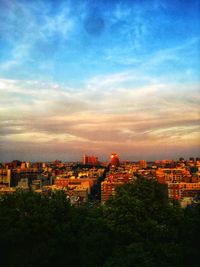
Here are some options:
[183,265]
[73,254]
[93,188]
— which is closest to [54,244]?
[73,254]

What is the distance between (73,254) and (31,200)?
216cm

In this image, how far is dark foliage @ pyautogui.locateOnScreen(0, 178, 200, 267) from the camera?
→ 384 inches

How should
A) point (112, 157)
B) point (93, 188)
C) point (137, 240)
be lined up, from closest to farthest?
1. point (137, 240)
2. point (93, 188)
3. point (112, 157)

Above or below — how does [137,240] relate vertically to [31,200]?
below

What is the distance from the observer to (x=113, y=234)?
10766mm

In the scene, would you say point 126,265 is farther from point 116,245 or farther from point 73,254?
point 73,254

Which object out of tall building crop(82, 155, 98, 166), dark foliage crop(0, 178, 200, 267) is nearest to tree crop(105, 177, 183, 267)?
dark foliage crop(0, 178, 200, 267)

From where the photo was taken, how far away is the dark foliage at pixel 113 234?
9.77m

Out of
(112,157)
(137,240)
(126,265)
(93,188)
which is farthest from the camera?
(112,157)

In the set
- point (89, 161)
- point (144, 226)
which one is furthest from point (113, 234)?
point (89, 161)

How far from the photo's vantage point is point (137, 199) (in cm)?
1042

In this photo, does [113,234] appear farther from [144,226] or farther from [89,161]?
[89,161]

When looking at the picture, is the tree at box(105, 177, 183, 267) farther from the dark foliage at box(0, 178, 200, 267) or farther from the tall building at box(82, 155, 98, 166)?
the tall building at box(82, 155, 98, 166)

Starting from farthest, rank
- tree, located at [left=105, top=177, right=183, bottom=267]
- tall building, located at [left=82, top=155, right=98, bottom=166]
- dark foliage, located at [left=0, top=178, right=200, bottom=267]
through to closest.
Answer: tall building, located at [left=82, top=155, right=98, bottom=166]
dark foliage, located at [left=0, top=178, right=200, bottom=267]
tree, located at [left=105, top=177, right=183, bottom=267]
